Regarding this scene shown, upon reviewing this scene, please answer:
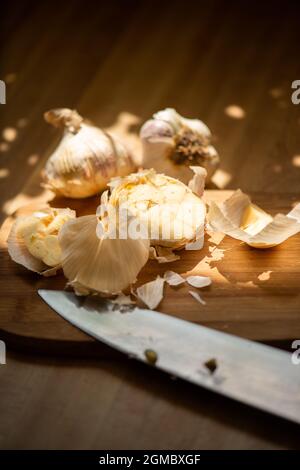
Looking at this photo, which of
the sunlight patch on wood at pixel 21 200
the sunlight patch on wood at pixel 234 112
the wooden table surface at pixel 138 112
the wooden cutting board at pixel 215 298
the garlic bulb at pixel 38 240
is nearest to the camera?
the wooden table surface at pixel 138 112

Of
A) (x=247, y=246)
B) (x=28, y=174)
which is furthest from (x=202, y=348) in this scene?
(x=28, y=174)

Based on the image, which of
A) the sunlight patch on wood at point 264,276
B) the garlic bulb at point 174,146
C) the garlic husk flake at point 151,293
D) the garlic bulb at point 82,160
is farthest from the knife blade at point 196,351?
the garlic bulb at point 174,146

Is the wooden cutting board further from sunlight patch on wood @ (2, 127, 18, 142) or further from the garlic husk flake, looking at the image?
sunlight patch on wood @ (2, 127, 18, 142)

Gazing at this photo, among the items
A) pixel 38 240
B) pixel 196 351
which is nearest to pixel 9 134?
pixel 38 240

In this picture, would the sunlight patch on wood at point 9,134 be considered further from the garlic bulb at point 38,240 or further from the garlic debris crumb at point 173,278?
the garlic debris crumb at point 173,278

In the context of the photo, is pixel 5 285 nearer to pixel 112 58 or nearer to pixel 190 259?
pixel 190 259
